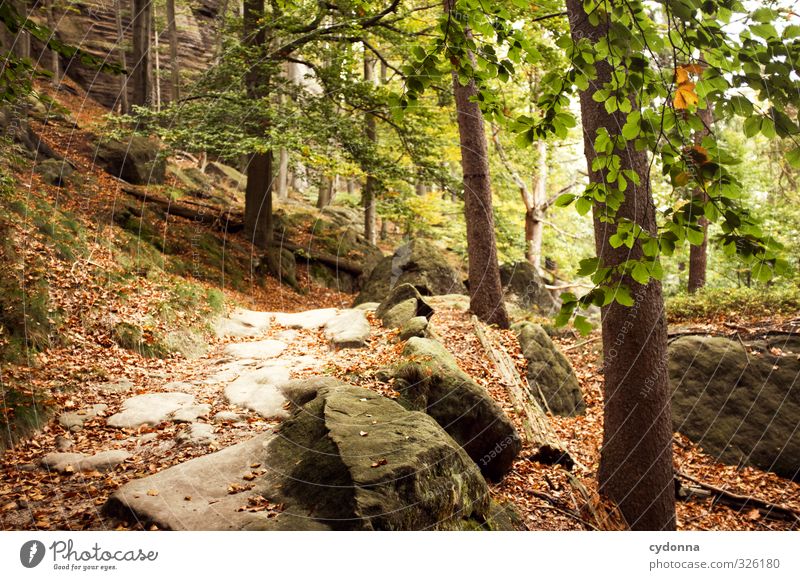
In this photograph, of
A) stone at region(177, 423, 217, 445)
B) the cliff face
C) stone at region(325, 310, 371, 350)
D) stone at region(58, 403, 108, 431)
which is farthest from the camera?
the cliff face

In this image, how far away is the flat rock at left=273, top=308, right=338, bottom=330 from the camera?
6.79 m

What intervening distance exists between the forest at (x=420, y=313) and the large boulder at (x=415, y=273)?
0.08 metres

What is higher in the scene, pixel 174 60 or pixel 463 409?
pixel 174 60

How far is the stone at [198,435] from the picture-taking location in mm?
3562

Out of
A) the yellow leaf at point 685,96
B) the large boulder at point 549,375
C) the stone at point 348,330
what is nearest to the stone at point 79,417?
the stone at point 348,330

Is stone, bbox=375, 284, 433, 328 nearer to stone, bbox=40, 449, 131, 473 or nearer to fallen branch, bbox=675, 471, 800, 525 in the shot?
fallen branch, bbox=675, 471, 800, 525

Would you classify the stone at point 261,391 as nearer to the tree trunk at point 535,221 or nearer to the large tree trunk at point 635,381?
the large tree trunk at point 635,381

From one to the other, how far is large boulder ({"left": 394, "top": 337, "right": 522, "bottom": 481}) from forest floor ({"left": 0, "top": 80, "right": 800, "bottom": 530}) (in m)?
0.20

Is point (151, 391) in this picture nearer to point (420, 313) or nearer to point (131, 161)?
point (420, 313)

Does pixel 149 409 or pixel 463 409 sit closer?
pixel 149 409

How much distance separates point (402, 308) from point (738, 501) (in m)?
4.30

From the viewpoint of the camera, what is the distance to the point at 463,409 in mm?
4477

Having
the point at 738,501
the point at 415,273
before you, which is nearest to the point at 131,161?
the point at 415,273

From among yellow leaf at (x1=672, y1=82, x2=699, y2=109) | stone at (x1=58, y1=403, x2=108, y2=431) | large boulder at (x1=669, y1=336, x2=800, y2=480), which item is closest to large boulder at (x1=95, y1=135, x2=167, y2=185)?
stone at (x1=58, y1=403, x2=108, y2=431)
